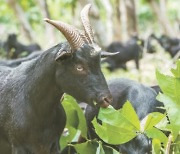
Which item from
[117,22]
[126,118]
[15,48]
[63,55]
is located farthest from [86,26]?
[117,22]

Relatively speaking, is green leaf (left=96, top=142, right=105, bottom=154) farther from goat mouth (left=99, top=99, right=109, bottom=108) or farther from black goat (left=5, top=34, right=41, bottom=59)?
black goat (left=5, top=34, right=41, bottom=59)

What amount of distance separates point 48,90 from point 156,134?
1.11 metres

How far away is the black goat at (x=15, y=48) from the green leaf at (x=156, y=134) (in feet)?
36.7

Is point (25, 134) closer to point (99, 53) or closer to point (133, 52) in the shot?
point (99, 53)

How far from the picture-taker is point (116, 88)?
5.20 metres

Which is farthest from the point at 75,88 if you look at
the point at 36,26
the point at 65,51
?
the point at 36,26

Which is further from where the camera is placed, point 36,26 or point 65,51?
point 36,26

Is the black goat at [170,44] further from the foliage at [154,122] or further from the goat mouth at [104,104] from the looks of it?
the foliage at [154,122]

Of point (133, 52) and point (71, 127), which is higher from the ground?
point (71, 127)

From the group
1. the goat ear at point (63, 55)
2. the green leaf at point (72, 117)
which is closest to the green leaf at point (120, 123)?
the goat ear at point (63, 55)

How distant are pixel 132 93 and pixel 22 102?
48.8 inches

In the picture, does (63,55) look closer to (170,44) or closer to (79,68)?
(79,68)

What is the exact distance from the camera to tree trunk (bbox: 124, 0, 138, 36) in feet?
53.6

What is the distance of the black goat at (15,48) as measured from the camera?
14.6 metres
